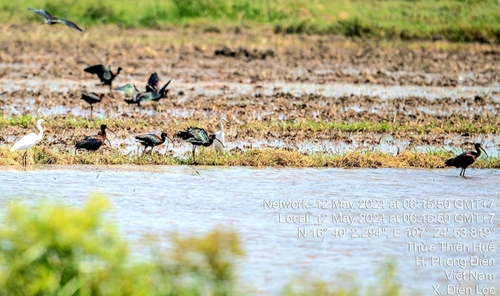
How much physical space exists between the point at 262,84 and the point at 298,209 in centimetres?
1119

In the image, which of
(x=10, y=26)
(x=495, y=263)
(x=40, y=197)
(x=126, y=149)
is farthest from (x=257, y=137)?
(x=10, y=26)

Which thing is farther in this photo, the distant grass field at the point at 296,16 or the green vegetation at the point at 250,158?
the distant grass field at the point at 296,16

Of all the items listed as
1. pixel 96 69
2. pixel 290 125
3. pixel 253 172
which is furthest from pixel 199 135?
pixel 96 69

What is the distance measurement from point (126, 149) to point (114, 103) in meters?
4.67

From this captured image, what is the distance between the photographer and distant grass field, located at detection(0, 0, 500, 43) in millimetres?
30188

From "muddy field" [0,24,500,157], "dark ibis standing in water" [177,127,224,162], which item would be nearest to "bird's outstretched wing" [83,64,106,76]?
"muddy field" [0,24,500,157]

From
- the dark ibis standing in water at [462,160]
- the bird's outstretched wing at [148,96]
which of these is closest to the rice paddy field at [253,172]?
the dark ibis standing in water at [462,160]

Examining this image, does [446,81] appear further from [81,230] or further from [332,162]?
[81,230]

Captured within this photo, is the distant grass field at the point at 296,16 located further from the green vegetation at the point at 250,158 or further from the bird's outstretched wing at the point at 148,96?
the green vegetation at the point at 250,158

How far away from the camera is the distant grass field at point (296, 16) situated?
30188 mm

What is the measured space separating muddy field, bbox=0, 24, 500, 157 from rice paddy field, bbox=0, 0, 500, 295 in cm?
6

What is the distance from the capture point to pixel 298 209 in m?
9.58

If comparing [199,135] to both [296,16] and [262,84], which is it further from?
[296,16]

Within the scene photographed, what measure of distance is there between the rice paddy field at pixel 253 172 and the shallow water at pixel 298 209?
28 mm
